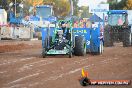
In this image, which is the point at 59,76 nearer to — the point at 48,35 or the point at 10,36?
the point at 48,35

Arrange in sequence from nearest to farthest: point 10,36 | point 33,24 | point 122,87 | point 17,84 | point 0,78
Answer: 1. point 122,87
2. point 17,84
3. point 0,78
4. point 10,36
5. point 33,24

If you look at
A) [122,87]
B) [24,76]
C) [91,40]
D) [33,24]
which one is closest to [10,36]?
[33,24]

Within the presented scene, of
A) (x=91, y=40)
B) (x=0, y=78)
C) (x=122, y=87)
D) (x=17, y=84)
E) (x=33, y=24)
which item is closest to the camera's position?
(x=122, y=87)

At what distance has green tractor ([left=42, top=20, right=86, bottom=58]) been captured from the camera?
65.4 ft

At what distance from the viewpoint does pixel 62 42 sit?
20.2m

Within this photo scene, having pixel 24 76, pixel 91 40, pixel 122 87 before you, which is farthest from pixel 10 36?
pixel 122 87

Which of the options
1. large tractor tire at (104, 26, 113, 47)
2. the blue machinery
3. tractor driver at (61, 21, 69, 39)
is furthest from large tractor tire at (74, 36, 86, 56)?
large tractor tire at (104, 26, 113, 47)

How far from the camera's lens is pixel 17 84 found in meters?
11.0

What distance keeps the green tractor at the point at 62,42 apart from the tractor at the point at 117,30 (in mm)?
10826

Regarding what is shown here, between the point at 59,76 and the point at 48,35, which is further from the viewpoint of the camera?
the point at 48,35

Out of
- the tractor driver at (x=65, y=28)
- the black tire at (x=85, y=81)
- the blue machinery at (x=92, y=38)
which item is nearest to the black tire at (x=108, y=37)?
the blue machinery at (x=92, y=38)

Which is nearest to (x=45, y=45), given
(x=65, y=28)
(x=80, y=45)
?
(x=65, y=28)

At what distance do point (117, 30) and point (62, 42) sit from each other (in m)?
12.1

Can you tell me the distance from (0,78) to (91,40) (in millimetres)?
10859
